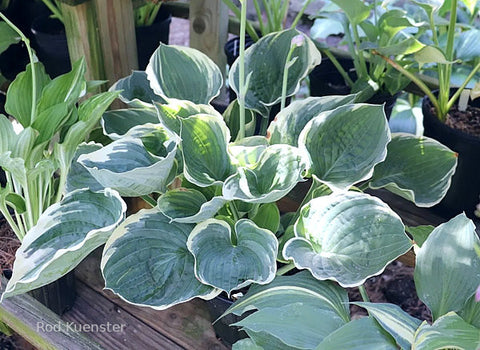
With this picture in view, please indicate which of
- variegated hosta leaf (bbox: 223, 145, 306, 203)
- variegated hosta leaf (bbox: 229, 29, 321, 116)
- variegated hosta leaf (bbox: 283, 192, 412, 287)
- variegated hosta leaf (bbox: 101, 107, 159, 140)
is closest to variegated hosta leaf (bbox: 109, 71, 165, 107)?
variegated hosta leaf (bbox: 101, 107, 159, 140)

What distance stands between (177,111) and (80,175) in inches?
7.1

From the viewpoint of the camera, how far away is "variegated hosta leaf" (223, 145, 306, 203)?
69 centimetres

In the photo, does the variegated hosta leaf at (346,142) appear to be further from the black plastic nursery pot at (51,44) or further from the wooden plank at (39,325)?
the black plastic nursery pot at (51,44)

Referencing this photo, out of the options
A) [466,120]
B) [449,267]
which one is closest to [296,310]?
[449,267]

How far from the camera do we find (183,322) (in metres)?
0.91

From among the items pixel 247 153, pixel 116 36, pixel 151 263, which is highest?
pixel 116 36

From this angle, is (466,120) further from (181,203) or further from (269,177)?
(181,203)

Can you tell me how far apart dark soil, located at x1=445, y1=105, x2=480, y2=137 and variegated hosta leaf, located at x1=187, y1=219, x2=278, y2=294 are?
43 cm

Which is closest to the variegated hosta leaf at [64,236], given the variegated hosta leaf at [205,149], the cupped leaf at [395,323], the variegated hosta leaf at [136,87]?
the variegated hosta leaf at [205,149]

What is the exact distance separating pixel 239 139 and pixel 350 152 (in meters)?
0.18

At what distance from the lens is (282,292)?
2.26 feet

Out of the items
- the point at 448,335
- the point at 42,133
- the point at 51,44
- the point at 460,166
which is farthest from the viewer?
Answer: the point at 51,44

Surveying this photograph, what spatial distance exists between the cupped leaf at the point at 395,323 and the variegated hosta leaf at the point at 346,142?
0.19 m

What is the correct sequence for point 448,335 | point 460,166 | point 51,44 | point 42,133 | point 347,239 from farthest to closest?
point 51,44, point 460,166, point 42,133, point 347,239, point 448,335
